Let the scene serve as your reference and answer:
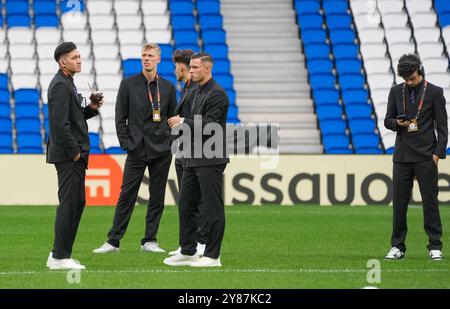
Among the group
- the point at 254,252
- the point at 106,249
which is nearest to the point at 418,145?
the point at 254,252

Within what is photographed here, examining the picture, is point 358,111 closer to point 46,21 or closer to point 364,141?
point 364,141

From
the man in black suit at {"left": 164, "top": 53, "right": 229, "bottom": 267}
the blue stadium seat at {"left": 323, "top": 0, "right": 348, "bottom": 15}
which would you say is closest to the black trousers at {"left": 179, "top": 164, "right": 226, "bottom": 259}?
the man in black suit at {"left": 164, "top": 53, "right": 229, "bottom": 267}

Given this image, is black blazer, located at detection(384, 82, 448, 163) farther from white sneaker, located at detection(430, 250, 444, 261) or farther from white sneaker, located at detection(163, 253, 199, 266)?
white sneaker, located at detection(163, 253, 199, 266)

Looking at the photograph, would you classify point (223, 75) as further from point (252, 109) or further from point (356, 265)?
point (356, 265)

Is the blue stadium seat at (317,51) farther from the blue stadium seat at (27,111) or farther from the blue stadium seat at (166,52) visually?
the blue stadium seat at (27,111)

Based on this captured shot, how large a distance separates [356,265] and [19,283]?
337 centimetres

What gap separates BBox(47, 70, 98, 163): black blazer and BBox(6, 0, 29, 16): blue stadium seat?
15.0m

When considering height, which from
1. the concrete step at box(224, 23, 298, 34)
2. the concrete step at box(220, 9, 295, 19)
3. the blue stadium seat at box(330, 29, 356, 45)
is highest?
the concrete step at box(220, 9, 295, 19)

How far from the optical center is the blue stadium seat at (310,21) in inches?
979

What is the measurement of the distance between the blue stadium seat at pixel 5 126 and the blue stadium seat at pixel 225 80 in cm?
462

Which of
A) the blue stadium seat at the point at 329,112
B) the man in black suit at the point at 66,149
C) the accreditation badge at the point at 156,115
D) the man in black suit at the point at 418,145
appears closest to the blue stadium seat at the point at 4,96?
the blue stadium seat at the point at 329,112

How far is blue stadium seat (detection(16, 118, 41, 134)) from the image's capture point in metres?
21.3

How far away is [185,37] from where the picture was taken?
24.2 metres

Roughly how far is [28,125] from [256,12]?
23.9 ft
